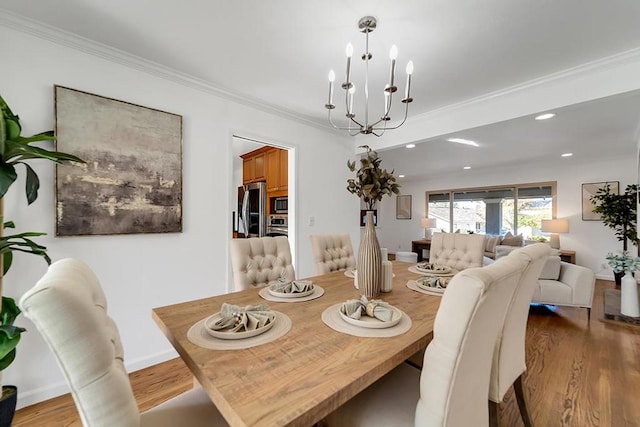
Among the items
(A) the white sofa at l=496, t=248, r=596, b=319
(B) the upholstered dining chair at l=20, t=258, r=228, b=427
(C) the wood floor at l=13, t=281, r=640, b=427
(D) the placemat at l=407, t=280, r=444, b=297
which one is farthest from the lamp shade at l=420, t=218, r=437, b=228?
(B) the upholstered dining chair at l=20, t=258, r=228, b=427

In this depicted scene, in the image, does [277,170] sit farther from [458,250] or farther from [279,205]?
[458,250]

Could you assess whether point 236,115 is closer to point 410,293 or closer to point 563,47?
point 410,293

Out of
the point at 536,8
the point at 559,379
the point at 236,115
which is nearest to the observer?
the point at 536,8

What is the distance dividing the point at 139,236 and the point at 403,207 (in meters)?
7.55

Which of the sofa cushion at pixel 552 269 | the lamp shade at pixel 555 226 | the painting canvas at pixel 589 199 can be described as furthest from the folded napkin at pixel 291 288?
the painting canvas at pixel 589 199

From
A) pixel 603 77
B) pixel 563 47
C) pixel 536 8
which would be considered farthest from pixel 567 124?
pixel 536 8

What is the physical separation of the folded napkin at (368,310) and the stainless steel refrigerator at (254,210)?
2.78 m

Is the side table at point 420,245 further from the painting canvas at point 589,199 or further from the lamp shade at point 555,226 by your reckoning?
the painting canvas at point 589,199

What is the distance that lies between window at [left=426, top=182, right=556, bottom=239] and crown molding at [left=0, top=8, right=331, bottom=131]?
20.3 ft

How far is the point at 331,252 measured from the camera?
234cm

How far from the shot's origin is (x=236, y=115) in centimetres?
262

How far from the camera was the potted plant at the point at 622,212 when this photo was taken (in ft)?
14.5

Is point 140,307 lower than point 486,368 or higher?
lower

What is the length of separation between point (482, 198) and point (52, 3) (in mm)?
7993
